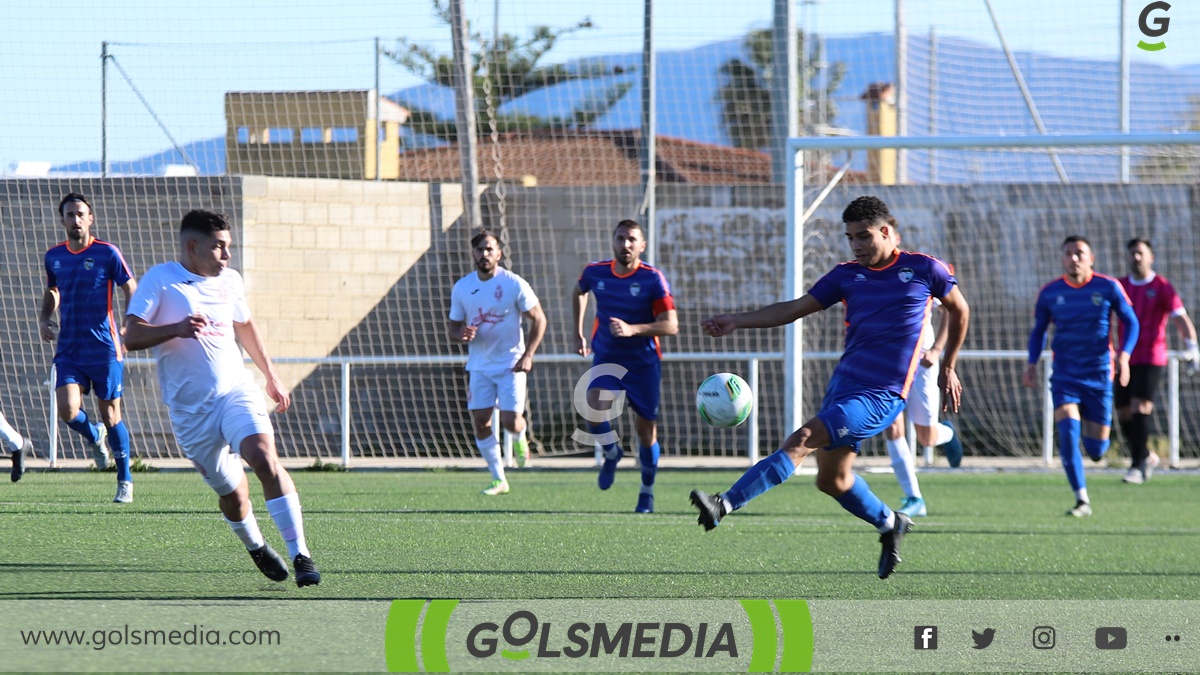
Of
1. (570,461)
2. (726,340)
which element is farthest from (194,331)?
(726,340)

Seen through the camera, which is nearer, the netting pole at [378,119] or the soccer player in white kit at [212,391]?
the soccer player in white kit at [212,391]

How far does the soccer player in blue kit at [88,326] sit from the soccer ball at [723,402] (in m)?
4.83

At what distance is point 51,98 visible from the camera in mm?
14742

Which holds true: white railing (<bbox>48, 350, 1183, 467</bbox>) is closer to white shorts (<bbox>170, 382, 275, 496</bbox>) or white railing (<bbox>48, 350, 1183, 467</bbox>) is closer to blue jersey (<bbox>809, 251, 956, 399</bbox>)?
blue jersey (<bbox>809, 251, 956, 399</bbox>)

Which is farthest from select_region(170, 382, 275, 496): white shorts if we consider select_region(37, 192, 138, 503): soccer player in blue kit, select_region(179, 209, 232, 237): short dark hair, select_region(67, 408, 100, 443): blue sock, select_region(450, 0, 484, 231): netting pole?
select_region(450, 0, 484, 231): netting pole

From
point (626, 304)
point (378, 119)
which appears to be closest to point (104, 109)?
point (378, 119)

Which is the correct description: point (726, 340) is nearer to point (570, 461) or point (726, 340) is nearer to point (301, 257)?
point (570, 461)

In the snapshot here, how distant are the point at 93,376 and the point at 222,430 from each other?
481 cm

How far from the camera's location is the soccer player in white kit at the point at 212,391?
561 centimetres

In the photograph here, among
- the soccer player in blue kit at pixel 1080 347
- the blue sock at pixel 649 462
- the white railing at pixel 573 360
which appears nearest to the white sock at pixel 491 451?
the blue sock at pixel 649 462

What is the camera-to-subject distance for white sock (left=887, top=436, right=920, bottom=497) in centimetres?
977

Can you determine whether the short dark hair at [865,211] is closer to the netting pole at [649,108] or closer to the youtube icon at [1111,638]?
the youtube icon at [1111,638]

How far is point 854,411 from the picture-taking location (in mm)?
6219

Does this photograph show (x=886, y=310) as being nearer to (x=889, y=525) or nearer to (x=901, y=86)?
(x=889, y=525)
